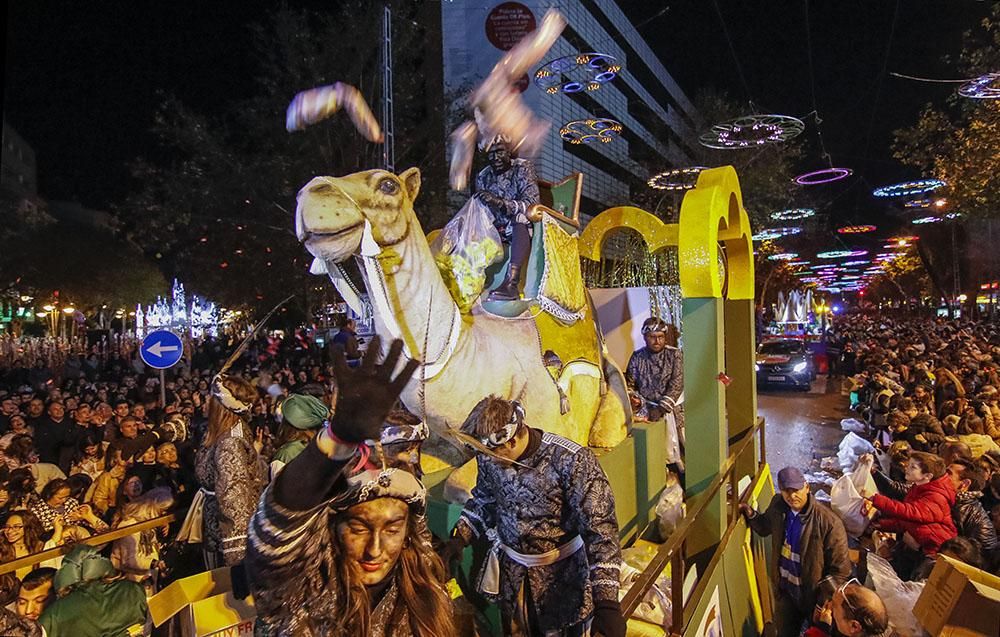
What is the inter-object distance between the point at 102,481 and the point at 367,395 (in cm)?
589

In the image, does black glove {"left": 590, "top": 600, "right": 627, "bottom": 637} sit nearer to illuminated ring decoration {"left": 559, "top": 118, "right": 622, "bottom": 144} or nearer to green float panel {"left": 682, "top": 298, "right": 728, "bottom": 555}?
green float panel {"left": 682, "top": 298, "right": 728, "bottom": 555}

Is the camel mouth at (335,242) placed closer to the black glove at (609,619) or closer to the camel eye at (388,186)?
the camel eye at (388,186)

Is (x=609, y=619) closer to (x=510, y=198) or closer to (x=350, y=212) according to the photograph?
(x=350, y=212)

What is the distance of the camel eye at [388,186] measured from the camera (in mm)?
4352

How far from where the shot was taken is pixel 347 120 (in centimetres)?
1434

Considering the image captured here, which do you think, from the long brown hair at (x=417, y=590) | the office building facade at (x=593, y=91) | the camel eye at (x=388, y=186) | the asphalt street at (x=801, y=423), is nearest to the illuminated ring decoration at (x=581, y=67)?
the office building facade at (x=593, y=91)

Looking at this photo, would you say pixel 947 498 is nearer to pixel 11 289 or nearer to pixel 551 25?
pixel 551 25

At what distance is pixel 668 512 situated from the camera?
5.36 meters

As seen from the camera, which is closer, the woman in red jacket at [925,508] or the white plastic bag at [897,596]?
the white plastic bag at [897,596]

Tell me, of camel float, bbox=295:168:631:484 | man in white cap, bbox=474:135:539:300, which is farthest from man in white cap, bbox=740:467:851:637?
man in white cap, bbox=474:135:539:300

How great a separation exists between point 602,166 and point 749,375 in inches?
1206

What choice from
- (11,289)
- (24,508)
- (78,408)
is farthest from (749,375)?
(11,289)

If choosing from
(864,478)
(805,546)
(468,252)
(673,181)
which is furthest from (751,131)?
(805,546)

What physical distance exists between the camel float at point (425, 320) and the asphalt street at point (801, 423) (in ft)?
20.7
